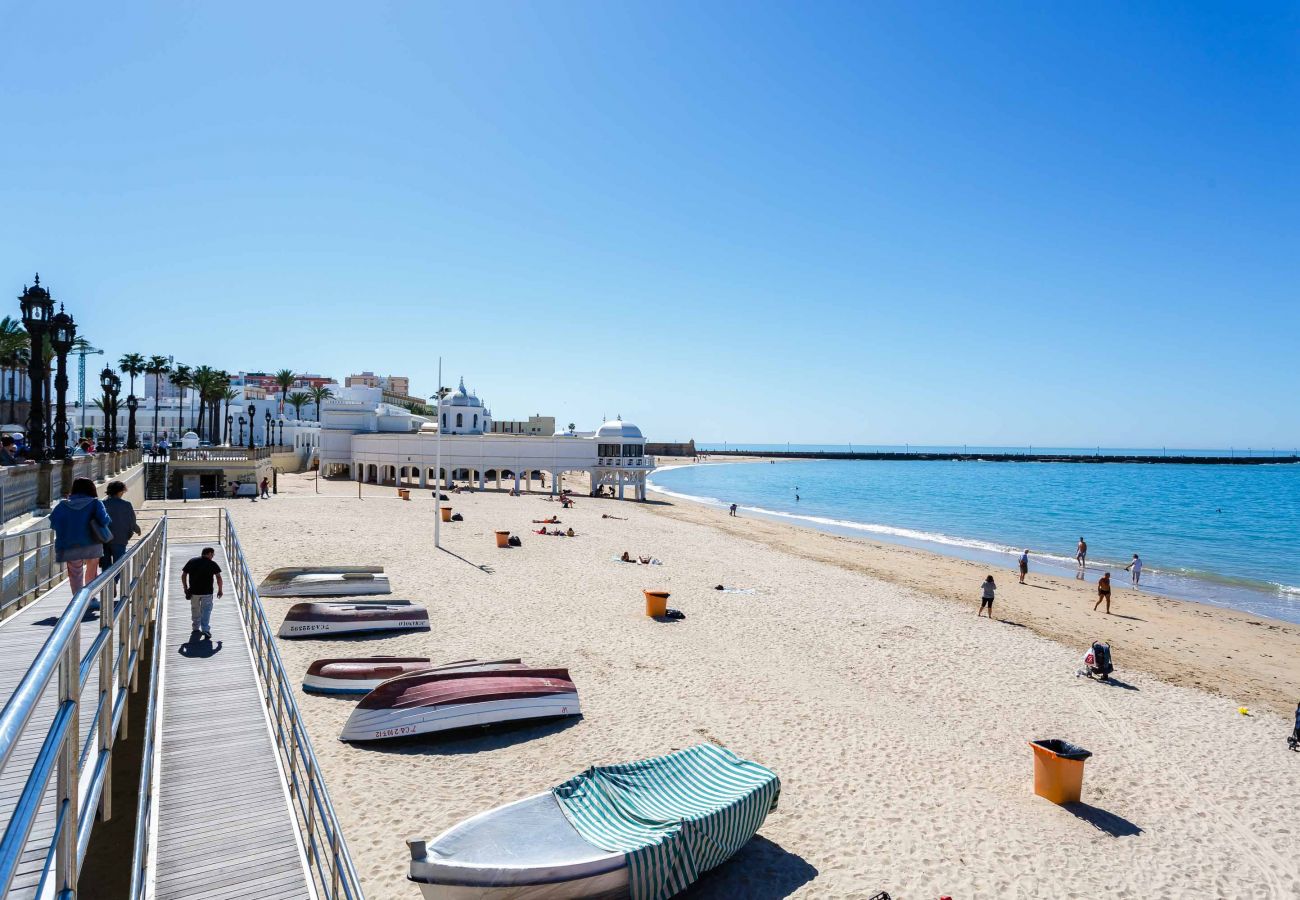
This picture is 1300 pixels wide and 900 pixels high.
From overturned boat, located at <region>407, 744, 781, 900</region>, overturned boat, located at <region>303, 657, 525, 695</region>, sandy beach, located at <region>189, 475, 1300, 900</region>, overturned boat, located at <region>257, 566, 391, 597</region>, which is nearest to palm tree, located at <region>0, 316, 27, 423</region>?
sandy beach, located at <region>189, 475, 1300, 900</region>

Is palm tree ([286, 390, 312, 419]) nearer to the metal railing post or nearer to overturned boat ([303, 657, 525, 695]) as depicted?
overturned boat ([303, 657, 525, 695])

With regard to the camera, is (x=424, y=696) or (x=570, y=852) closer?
(x=570, y=852)

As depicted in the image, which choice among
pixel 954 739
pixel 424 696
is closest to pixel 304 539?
pixel 424 696

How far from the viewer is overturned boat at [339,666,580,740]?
11.4 meters

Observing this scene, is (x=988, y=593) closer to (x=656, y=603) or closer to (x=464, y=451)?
(x=656, y=603)

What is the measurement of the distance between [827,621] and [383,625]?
11526 millimetres

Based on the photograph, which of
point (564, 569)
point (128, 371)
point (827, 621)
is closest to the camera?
point (827, 621)

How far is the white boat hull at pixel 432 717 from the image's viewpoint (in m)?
11.3

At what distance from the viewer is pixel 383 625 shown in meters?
17.0

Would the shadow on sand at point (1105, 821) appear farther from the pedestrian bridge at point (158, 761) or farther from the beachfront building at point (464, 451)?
the beachfront building at point (464, 451)

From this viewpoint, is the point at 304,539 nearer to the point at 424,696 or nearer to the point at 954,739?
the point at 424,696

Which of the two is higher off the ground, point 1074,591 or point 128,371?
point 128,371

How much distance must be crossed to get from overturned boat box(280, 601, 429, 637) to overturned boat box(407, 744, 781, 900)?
371 inches

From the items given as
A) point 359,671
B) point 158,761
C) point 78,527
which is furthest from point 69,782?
point 359,671
